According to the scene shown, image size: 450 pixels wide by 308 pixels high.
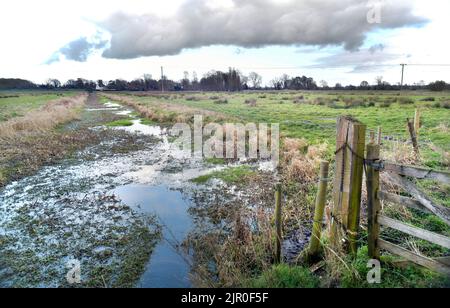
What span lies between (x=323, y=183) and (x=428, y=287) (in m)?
2.11

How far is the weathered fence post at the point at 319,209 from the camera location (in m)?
5.28

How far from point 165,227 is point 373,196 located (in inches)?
212

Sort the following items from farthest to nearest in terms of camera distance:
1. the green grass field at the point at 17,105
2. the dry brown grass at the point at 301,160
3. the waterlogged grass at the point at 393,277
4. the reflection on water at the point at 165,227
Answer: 1. the green grass field at the point at 17,105
2. the dry brown grass at the point at 301,160
3. the reflection on water at the point at 165,227
4. the waterlogged grass at the point at 393,277

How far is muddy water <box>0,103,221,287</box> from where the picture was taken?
262 inches

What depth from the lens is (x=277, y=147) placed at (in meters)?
16.2

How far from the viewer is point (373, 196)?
511 centimetres

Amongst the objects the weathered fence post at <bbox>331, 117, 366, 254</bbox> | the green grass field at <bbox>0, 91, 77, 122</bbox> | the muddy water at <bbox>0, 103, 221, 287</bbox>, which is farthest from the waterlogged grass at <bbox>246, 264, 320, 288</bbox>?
the green grass field at <bbox>0, 91, 77, 122</bbox>

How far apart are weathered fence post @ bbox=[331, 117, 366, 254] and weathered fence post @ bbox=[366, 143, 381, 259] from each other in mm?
134

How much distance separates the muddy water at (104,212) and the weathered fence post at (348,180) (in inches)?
121

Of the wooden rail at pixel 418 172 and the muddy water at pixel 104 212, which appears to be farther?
the muddy water at pixel 104 212

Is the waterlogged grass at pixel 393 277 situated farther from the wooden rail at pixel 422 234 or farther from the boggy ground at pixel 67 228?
the boggy ground at pixel 67 228

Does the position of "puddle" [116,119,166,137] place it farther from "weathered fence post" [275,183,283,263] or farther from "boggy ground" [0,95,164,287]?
"weathered fence post" [275,183,283,263]

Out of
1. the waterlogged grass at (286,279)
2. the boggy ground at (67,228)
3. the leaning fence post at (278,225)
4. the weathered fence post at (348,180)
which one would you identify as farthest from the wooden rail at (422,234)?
the boggy ground at (67,228)
